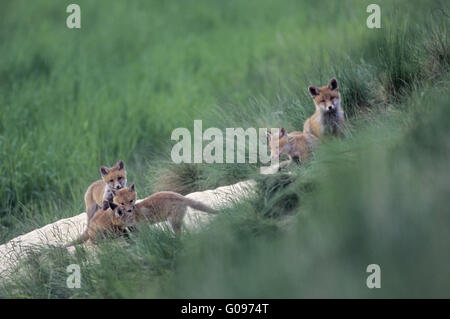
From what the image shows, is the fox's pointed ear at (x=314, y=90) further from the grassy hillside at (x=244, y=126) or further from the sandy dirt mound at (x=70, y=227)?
the sandy dirt mound at (x=70, y=227)

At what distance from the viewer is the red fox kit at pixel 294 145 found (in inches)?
355

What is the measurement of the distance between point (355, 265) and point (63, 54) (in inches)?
637

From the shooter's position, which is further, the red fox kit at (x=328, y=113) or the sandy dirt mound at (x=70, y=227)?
the red fox kit at (x=328, y=113)

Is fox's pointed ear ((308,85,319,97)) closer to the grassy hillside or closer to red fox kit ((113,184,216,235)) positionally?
the grassy hillside

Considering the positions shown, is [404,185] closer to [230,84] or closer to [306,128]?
[306,128]

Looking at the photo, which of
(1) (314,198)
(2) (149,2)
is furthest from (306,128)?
(2) (149,2)

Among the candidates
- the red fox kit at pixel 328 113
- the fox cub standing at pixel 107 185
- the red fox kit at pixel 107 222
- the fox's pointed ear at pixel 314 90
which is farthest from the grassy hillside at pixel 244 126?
the fox cub standing at pixel 107 185

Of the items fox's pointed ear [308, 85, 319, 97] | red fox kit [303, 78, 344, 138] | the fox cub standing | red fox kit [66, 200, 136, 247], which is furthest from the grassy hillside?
the fox cub standing

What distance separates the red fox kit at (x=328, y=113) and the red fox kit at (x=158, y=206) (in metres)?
2.11

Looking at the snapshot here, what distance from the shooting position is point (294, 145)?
29.8 ft

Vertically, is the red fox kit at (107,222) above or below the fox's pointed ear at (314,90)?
below

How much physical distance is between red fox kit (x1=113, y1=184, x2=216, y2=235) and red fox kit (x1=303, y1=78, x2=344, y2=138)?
2.11m

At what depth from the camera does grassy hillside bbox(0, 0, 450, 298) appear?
18.9 feet

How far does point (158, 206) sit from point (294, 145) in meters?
2.07
